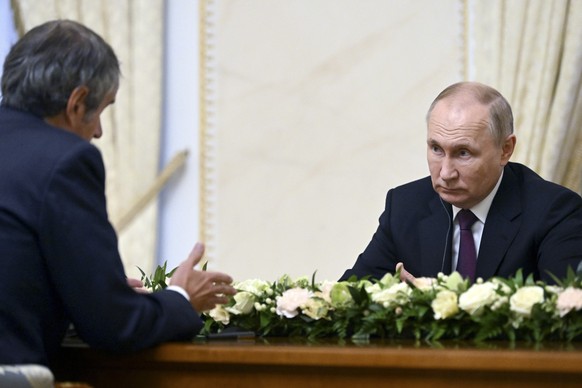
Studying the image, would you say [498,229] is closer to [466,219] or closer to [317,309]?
[466,219]

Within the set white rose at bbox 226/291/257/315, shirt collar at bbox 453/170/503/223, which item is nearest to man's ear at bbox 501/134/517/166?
shirt collar at bbox 453/170/503/223

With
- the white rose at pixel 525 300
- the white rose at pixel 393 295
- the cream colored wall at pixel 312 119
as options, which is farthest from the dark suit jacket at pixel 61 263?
the cream colored wall at pixel 312 119

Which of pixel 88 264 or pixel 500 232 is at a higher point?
pixel 88 264

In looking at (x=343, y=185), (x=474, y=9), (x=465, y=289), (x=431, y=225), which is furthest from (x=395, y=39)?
(x=465, y=289)

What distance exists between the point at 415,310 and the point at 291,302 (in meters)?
0.37

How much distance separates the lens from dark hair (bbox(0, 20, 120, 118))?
2.93 meters

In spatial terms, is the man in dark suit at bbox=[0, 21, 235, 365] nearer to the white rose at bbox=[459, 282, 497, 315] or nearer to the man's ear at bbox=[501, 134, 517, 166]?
the white rose at bbox=[459, 282, 497, 315]

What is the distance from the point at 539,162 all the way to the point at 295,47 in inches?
67.6

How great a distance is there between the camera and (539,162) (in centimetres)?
655

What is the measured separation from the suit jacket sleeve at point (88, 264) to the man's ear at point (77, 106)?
0.18 metres

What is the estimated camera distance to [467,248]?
416cm

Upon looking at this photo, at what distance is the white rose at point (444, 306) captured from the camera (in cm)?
290

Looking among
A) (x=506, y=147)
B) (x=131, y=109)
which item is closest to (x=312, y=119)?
(x=131, y=109)

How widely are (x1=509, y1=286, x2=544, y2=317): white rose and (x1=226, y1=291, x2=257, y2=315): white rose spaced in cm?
77
